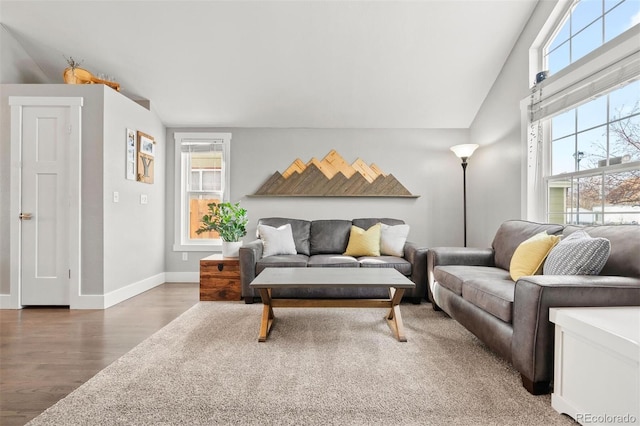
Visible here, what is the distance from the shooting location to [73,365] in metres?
2.13

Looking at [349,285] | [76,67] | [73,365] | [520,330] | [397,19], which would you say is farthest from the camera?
[76,67]

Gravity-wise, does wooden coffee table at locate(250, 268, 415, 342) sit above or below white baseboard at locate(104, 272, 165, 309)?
above

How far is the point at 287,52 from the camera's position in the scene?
3.73m

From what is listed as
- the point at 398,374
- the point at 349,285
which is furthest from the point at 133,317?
the point at 398,374

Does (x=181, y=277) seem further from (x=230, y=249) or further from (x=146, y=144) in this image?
(x=146, y=144)

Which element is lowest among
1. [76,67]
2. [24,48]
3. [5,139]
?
[5,139]

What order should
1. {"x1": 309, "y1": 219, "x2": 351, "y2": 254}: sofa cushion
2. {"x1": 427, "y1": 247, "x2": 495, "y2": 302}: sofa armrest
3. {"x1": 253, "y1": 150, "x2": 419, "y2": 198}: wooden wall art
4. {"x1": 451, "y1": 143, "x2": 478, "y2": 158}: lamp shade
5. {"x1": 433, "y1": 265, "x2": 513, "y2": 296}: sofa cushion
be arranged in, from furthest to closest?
{"x1": 253, "y1": 150, "x2": 419, "y2": 198}: wooden wall art
{"x1": 309, "y1": 219, "x2": 351, "y2": 254}: sofa cushion
{"x1": 451, "y1": 143, "x2": 478, "y2": 158}: lamp shade
{"x1": 427, "y1": 247, "x2": 495, "y2": 302}: sofa armrest
{"x1": 433, "y1": 265, "x2": 513, "y2": 296}: sofa cushion

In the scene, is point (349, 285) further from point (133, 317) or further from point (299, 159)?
point (299, 159)

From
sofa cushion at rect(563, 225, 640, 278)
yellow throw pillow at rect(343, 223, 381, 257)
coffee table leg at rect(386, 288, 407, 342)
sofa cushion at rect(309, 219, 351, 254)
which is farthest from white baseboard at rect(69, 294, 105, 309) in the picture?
sofa cushion at rect(563, 225, 640, 278)

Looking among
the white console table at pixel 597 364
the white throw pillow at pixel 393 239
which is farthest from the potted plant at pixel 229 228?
the white console table at pixel 597 364

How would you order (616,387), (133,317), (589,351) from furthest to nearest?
(133,317) < (589,351) < (616,387)

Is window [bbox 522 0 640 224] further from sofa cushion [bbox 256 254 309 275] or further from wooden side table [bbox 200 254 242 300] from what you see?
wooden side table [bbox 200 254 242 300]

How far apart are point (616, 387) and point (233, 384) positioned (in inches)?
66.3

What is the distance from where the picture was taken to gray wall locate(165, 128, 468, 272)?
477cm
